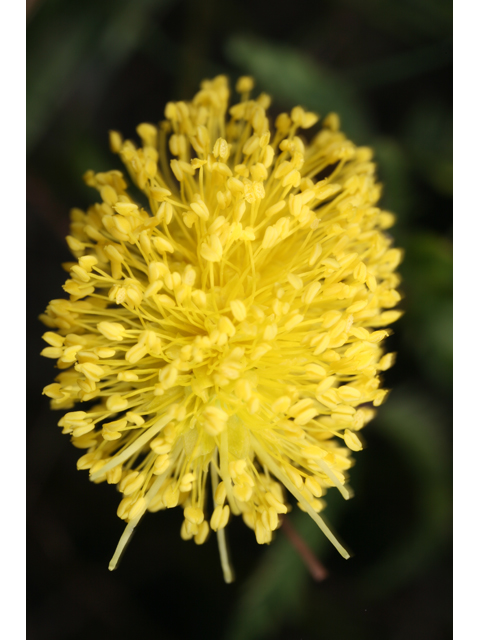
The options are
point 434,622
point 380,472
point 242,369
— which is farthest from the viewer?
point 380,472

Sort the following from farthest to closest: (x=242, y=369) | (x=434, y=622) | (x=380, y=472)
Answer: (x=380, y=472) → (x=434, y=622) → (x=242, y=369)

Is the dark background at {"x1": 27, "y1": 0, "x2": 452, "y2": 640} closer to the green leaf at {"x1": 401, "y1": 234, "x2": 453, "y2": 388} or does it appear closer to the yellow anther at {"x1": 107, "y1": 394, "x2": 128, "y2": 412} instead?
the green leaf at {"x1": 401, "y1": 234, "x2": 453, "y2": 388}

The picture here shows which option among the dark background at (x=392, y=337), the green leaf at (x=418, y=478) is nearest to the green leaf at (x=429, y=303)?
the dark background at (x=392, y=337)

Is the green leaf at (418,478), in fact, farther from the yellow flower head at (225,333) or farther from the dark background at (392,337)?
the yellow flower head at (225,333)

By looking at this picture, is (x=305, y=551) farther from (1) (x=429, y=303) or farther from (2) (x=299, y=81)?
(2) (x=299, y=81)

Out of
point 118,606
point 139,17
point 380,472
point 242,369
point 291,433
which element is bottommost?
point 380,472

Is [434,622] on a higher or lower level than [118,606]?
lower
